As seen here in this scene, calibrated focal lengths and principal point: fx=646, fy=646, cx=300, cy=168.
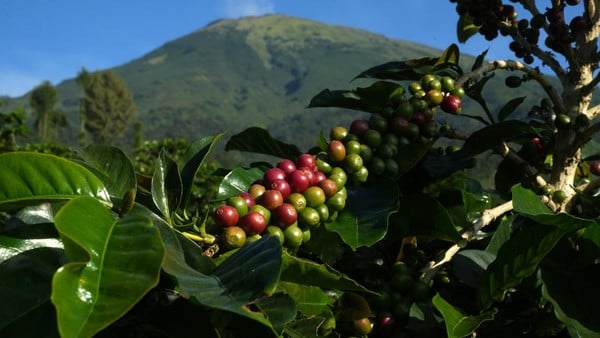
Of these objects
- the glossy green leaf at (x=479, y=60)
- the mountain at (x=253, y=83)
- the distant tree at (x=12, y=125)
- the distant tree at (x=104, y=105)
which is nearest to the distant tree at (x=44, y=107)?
the distant tree at (x=104, y=105)

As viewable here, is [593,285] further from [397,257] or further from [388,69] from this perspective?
[388,69]

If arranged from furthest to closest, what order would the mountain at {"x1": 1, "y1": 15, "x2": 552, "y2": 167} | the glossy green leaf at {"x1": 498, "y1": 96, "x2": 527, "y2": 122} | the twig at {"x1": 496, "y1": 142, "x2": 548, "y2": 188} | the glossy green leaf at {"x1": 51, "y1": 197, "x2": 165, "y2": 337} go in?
the mountain at {"x1": 1, "y1": 15, "x2": 552, "y2": 167}, the glossy green leaf at {"x1": 498, "y1": 96, "x2": 527, "y2": 122}, the twig at {"x1": 496, "y1": 142, "x2": 548, "y2": 188}, the glossy green leaf at {"x1": 51, "y1": 197, "x2": 165, "y2": 337}

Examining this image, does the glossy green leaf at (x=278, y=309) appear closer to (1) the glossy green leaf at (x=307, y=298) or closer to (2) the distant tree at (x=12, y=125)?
(1) the glossy green leaf at (x=307, y=298)

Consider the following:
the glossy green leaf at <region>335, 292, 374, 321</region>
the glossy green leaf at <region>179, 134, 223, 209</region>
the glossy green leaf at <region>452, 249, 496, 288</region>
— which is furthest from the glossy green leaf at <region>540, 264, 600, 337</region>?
the glossy green leaf at <region>179, 134, 223, 209</region>

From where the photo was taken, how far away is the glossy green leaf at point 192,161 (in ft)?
3.61

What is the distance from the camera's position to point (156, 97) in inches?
6604

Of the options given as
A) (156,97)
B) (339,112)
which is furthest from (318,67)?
(156,97)

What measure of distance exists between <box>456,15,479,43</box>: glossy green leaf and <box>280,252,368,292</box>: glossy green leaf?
1.74 m

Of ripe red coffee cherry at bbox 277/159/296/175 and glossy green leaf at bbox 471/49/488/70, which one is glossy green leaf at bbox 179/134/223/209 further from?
glossy green leaf at bbox 471/49/488/70

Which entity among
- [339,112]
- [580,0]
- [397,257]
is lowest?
[339,112]

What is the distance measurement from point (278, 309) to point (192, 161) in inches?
17.4

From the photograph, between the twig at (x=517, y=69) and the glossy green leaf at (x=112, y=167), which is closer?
the glossy green leaf at (x=112, y=167)

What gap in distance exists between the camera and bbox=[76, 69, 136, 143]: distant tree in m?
75.2

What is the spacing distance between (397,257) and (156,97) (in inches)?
6752
